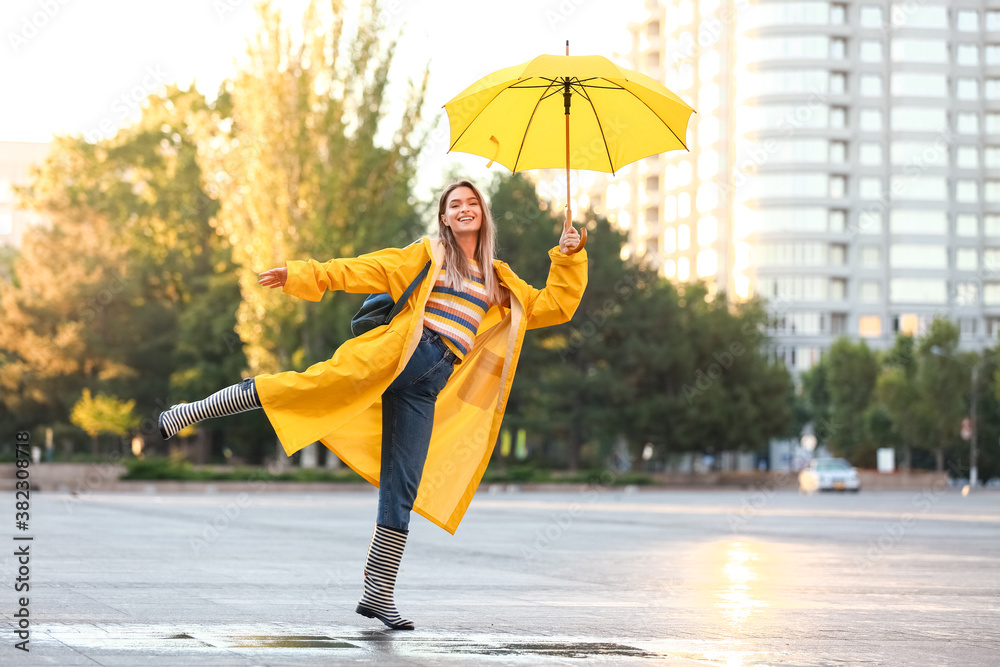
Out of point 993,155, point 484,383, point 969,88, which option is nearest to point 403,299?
point 484,383

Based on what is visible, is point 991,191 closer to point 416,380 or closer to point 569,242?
point 569,242

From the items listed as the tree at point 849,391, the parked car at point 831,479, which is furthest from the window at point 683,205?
the parked car at point 831,479

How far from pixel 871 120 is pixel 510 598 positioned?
107 metres

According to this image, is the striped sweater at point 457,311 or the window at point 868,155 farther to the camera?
the window at point 868,155

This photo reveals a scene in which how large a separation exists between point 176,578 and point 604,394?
47027 millimetres

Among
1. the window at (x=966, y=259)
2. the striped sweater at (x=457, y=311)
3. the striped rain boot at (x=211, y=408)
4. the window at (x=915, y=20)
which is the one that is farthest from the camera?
the window at (x=966, y=259)

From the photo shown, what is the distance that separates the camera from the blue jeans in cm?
619

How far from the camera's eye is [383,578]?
20.4ft

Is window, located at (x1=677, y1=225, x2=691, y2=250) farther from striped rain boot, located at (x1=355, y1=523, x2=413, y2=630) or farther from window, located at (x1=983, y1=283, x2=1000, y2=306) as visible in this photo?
striped rain boot, located at (x1=355, y1=523, x2=413, y2=630)

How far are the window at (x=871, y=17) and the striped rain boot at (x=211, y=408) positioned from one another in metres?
111

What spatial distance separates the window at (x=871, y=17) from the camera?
110250mm

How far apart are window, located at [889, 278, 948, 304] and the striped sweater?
108 m

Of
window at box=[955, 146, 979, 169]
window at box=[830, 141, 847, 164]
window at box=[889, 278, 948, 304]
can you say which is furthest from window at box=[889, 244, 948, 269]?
window at box=[830, 141, 847, 164]

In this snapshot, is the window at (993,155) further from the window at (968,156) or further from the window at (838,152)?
the window at (838,152)
